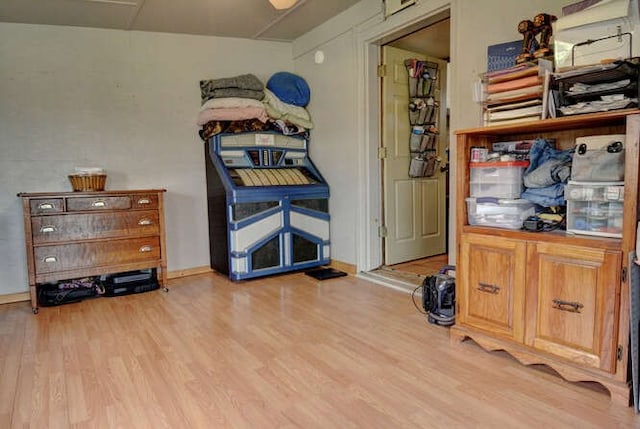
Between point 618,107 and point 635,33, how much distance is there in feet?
1.00

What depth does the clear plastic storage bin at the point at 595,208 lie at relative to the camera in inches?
70.2

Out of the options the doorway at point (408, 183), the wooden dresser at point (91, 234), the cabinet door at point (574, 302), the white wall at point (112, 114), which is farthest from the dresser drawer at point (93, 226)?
the cabinet door at point (574, 302)

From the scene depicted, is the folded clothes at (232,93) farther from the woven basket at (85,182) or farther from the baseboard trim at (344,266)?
the baseboard trim at (344,266)

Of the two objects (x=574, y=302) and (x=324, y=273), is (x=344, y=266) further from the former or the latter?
(x=574, y=302)

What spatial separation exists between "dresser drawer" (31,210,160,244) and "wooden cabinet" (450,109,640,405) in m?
2.54

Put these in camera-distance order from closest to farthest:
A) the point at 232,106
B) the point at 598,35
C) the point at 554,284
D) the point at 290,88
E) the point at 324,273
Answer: the point at 598,35
the point at 554,284
the point at 232,106
the point at 324,273
the point at 290,88

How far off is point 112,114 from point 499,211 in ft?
11.1

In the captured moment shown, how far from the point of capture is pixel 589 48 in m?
1.83

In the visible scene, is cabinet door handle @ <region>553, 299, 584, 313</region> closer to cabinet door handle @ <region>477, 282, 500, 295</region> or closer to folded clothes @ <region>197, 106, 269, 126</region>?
cabinet door handle @ <region>477, 282, 500, 295</region>

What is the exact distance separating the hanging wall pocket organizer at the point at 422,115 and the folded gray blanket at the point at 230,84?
1.47 metres

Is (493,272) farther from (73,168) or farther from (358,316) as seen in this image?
(73,168)

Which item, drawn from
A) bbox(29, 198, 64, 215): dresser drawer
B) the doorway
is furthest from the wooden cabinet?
bbox(29, 198, 64, 215): dresser drawer

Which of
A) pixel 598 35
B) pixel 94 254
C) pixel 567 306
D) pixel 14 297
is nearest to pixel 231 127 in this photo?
pixel 94 254

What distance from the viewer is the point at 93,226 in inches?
133
